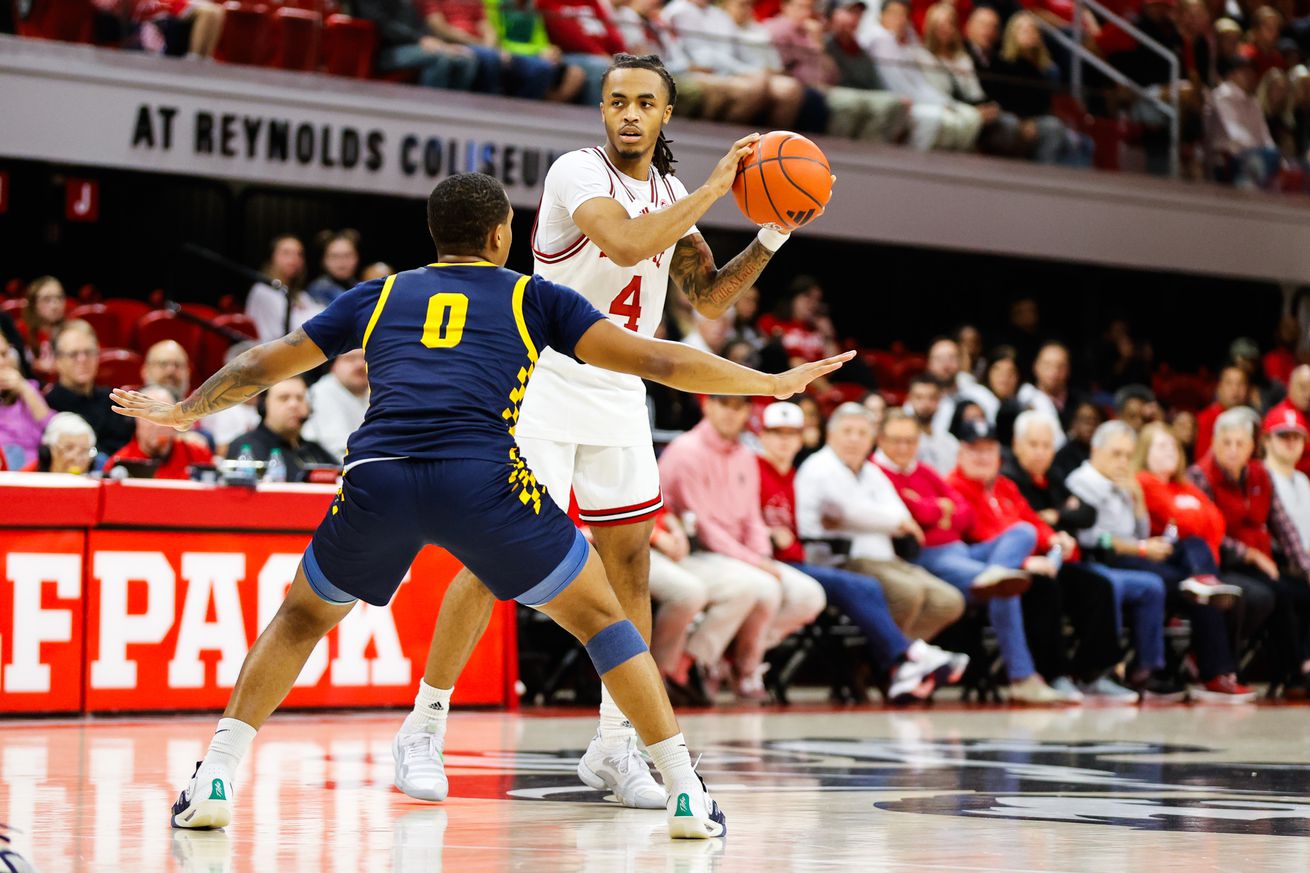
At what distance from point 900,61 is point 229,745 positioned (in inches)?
494

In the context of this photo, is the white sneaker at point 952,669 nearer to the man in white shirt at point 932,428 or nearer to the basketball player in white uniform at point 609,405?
the man in white shirt at point 932,428

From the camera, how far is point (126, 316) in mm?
12609

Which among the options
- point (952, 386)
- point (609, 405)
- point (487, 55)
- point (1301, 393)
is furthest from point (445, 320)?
point (1301, 393)

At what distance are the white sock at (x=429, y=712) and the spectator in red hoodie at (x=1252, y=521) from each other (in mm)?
8005

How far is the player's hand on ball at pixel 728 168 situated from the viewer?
5117 mm

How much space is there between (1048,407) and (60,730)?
27.2ft

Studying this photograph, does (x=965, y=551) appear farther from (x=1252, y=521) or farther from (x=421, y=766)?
(x=421, y=766)

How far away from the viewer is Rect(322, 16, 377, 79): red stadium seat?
13.6 m

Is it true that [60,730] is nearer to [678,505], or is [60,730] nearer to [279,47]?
[678,505]

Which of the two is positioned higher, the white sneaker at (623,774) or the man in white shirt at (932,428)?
the man in white shirt at (932,428)

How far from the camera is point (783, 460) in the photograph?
10.8 meters

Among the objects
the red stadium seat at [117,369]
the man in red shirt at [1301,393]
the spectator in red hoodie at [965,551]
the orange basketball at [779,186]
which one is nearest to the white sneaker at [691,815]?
the orange basketball at [779,186]

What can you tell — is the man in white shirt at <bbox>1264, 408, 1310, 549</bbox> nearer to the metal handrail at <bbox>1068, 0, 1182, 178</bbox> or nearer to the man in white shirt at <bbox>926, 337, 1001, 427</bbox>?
the man in white shirt at <bbox>926, 337, 1001, 427</bbox>

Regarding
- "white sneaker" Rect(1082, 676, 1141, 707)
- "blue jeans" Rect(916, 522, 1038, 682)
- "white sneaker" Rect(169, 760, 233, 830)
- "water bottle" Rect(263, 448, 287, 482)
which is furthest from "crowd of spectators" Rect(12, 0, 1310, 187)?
"white sneaker" Rect(169, 760, 233, 830)
